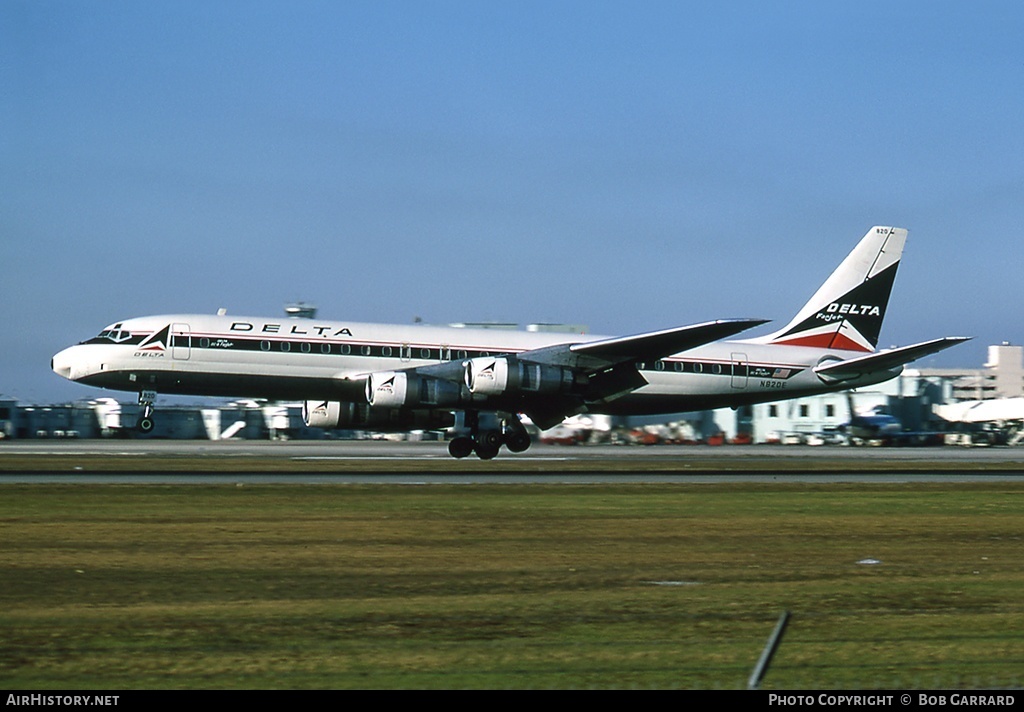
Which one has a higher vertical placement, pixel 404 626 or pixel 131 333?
pixel 131 333

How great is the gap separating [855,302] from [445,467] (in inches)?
832

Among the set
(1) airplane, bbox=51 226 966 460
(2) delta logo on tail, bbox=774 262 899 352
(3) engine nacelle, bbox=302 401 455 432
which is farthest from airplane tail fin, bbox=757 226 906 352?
(3) engine nacelle, bbox=302 401 455 432

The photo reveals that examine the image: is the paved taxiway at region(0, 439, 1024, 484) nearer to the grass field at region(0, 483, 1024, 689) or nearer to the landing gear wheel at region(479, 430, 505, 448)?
the landing gear wheel at region(479, 430, 505, 448)

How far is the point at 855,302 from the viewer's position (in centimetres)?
5225

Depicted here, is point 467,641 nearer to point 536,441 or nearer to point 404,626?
point 404,626

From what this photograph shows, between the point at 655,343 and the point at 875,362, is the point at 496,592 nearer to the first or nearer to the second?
the point at 655,343

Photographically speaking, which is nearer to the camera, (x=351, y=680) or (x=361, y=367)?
(x=351, y=680)

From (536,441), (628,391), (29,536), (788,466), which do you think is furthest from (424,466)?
(536,441)

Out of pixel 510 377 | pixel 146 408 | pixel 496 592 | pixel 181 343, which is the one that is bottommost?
pixel 496 592

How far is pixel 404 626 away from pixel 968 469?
117 ft

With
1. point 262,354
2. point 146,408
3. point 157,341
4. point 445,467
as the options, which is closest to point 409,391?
point 445,467

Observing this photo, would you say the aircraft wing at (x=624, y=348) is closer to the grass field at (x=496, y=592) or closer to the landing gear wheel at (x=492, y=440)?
the landing gear wheel at (x=492, y=440)

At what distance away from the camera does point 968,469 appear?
43969 millimetres
